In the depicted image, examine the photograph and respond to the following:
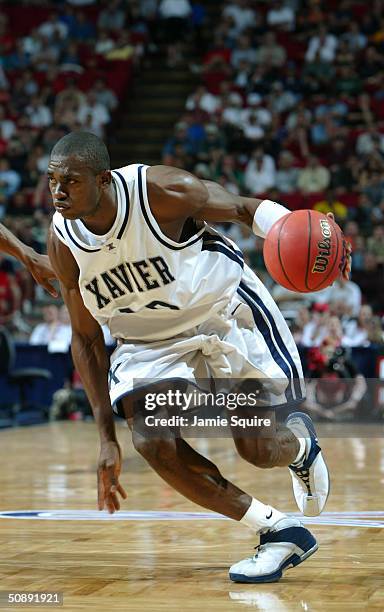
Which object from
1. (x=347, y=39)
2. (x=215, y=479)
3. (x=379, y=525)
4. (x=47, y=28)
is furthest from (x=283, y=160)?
(x=215, y=479)

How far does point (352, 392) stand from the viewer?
11719mm

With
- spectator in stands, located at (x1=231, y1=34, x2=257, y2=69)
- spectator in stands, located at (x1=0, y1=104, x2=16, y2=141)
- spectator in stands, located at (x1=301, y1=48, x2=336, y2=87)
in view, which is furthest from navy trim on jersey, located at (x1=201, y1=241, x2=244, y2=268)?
spectator in stands, located at (x1=231, y1=34, x2=257, y2=69)

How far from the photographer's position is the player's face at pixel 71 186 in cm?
379

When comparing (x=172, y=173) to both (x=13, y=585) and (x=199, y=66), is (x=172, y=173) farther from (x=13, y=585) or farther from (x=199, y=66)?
(x=199, y=66)

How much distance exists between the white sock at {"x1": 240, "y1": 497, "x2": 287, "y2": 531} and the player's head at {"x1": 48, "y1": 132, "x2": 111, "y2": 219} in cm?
122

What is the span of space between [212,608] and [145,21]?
53.5 ft

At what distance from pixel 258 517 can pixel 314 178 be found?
10927 mm

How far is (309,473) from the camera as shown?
4.46 meters

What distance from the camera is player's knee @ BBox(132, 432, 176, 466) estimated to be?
155 inches

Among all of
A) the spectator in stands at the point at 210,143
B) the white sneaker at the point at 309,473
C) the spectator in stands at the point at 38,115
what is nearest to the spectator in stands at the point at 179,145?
the spectator in stands at the point at 210,143

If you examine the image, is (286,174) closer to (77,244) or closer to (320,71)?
(320,71)

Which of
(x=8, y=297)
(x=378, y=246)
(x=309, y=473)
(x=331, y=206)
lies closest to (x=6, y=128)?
(x=8, y=297)

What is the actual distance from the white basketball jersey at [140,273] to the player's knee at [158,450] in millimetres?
395

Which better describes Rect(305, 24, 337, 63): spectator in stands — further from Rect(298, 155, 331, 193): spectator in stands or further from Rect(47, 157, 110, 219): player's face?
Rect(47, 157, 110, 219): player's face
